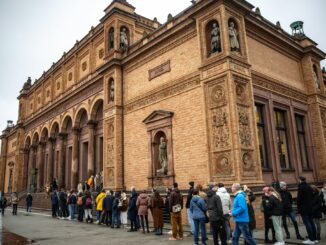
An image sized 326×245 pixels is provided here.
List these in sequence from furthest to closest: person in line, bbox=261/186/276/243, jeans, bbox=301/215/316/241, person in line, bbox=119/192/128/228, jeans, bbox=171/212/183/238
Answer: person in line, bbox=119/192/128/228, jeans, bbox=171/212/183/238, person in line, bbox=261/186/276/243, jeans, bbox=301/215/316/241

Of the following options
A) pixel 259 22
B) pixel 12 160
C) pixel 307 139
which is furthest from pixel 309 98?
pixel 12 160

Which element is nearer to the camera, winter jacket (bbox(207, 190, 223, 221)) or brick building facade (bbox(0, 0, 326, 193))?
winter jacket (bbox(207, 190, 223, 221))

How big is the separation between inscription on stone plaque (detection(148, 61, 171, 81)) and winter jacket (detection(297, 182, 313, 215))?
948 cm

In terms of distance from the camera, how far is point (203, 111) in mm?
13664

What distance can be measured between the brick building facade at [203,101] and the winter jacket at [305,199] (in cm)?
277

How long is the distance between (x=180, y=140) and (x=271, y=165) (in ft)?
15.1

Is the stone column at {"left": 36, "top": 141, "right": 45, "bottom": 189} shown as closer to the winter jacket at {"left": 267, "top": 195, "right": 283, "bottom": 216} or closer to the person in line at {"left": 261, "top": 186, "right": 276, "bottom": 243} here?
the person in line at {"left": 261, "top": 186, "right": 276, "bottom": 243}

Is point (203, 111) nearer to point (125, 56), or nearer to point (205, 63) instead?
point (205, 63)

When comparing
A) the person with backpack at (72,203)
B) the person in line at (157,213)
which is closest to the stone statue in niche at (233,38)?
the person in line at (157,213)

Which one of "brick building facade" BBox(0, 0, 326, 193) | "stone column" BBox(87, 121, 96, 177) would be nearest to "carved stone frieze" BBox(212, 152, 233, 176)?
"brick building facade" BBox(0, 0, 326, 193)

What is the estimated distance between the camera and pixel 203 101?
13578mm

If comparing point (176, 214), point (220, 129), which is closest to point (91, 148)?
point (220, 129)

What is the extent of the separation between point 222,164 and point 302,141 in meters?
8.09

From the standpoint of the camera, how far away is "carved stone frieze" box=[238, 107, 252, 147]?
489 inches
